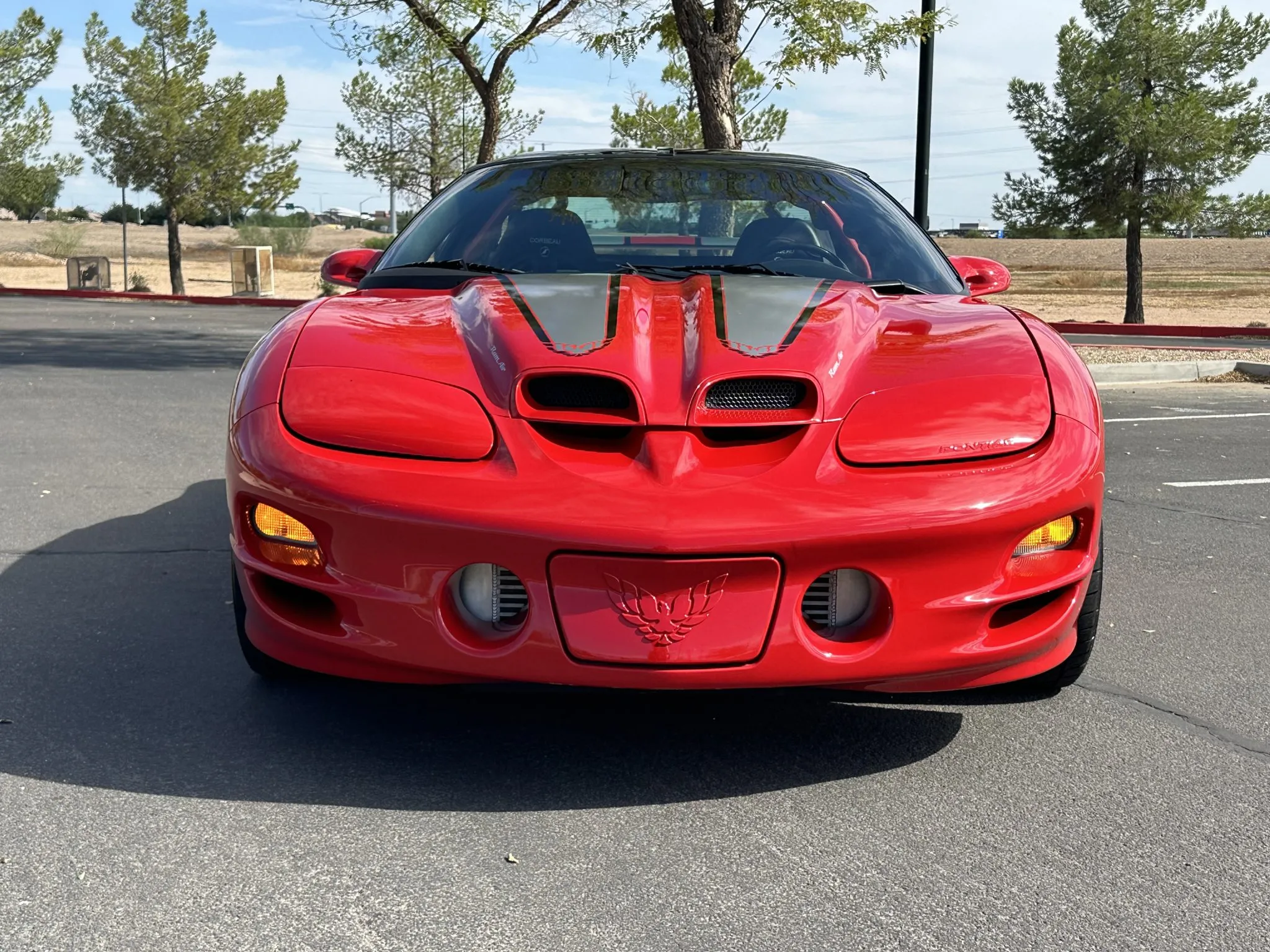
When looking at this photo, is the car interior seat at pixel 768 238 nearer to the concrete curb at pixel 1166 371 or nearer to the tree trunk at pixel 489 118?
the concrete curb at pixel 1166 371

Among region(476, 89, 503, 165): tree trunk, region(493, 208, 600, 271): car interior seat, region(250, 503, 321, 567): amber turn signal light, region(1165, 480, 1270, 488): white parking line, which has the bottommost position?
region(1165, 480, 1270, 488): white parking line

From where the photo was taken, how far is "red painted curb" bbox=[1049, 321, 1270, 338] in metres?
21.3

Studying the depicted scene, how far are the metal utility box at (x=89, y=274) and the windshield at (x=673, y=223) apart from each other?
28357 mm

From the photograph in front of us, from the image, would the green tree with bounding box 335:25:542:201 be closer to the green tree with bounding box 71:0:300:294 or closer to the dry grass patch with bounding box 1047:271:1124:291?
the green tree with bounding box 71:0:300:294

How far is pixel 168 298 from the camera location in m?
Result: 26.5

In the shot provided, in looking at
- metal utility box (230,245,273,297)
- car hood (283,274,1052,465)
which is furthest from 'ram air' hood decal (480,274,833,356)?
metal utility box (230,245,273,297)

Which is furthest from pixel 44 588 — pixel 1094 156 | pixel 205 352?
pixel 1094 156

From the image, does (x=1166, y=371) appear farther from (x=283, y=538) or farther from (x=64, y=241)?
(x=64, y=241)

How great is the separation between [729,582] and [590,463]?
0.36 metres

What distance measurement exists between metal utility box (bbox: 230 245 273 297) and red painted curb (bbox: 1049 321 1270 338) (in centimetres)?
1653

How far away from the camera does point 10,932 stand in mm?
2156

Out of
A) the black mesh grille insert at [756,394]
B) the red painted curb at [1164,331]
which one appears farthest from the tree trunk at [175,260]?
the black mesh grille insert at [756,394]

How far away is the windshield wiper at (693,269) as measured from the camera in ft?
12.1

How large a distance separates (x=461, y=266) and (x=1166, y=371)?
1031 cm
